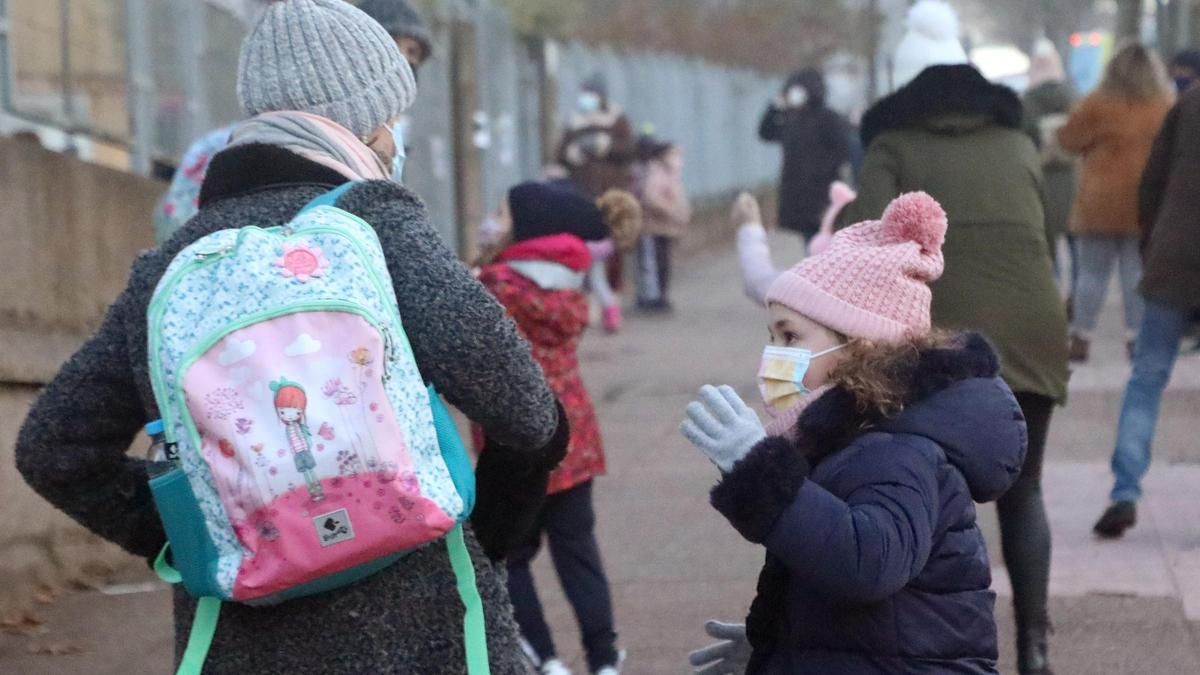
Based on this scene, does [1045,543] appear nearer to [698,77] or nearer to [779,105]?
[779,105]

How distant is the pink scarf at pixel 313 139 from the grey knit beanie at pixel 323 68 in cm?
4

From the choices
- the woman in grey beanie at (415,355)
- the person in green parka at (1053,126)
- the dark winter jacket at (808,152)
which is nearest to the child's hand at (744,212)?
the woman in grey beanie at (415,355)

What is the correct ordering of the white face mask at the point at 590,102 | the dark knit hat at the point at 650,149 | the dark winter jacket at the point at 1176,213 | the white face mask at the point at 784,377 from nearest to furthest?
the white face mask at the point at 784,377
the dark winter jacket at the point at 1176,213
the white face mask at the point at 590,102
the dark knit hat at the point at 650,149


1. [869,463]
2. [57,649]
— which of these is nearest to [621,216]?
[57,649]

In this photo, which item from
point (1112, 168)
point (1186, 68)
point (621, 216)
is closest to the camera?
point (621, 216)

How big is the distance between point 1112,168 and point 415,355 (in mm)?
8930

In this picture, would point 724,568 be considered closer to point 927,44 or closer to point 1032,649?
point 1032,649

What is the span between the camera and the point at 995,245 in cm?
529

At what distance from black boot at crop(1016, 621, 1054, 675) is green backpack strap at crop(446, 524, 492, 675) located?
9.74ft

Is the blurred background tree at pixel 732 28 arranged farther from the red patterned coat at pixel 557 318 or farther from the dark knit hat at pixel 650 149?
the red patterned coat at pixel 557 318

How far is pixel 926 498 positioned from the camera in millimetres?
2990

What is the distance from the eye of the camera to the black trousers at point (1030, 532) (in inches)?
210

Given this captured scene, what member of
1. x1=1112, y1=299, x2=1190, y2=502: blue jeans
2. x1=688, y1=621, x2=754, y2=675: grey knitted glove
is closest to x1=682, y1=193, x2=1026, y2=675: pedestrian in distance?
x1=688, y1=621, x2=754, y2=675: grey knitted glove

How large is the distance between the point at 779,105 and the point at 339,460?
13318mm
